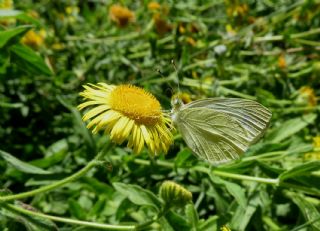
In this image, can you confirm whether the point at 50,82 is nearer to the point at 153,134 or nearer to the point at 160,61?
the point at 160,61

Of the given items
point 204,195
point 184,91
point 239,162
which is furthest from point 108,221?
point 184,91

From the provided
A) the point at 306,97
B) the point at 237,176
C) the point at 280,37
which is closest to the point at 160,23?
the point at 280,37

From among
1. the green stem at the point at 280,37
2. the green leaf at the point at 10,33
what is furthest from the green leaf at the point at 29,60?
the green stem at the point at 280,37

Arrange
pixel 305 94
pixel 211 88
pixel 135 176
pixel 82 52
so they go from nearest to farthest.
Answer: pixel 135 176 → pixel 211 88 → pixel 305 94 → pixel 82 52

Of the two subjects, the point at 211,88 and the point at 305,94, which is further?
the point at 305,94

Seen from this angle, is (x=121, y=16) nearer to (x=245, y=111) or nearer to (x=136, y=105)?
(x=245, y=111)

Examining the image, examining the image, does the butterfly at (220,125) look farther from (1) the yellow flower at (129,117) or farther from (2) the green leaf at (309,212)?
(2) the green leaf at (309,212)
